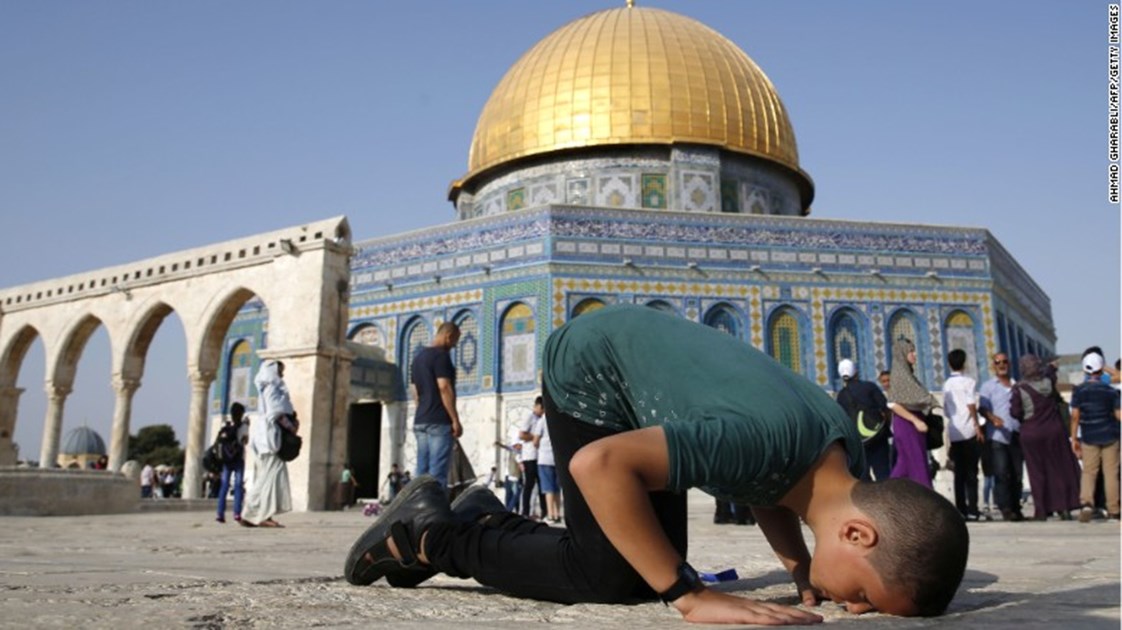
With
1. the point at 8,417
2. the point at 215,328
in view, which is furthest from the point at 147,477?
the point at 215,328

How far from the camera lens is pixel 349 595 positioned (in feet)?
7.00

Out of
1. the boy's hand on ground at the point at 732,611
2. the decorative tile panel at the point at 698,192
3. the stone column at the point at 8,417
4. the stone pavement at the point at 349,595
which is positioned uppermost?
the decorative tile panel at the point at 698,192

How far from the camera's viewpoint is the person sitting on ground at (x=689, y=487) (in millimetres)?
1681

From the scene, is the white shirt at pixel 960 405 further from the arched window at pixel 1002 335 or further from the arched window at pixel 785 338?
the arched window at pixel 1002 335

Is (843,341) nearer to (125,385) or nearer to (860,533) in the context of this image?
(125,385)

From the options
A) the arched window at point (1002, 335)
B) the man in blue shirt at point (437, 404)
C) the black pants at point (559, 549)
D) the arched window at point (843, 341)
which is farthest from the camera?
the arched window at point (1002, 335)

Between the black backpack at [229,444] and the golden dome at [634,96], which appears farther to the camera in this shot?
the golden dome at [634,96]

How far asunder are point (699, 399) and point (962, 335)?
2001 centimetres

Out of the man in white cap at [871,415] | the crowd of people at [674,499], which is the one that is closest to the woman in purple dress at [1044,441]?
the man in white cap at [871,415]

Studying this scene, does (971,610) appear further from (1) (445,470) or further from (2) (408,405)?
(2) (408,405)

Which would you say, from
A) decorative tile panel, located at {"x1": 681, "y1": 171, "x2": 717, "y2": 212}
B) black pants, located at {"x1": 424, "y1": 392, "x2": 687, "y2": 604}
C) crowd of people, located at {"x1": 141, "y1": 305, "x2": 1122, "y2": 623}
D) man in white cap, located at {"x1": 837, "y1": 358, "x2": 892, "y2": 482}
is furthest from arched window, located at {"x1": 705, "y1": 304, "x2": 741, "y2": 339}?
black pants, located at {"x1": 424, "y1": 392, "x2": 687, "y2": 604}

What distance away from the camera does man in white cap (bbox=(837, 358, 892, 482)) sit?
20.8ft

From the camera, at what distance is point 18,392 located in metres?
16.9

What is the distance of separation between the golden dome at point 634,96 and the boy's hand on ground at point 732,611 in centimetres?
2035
